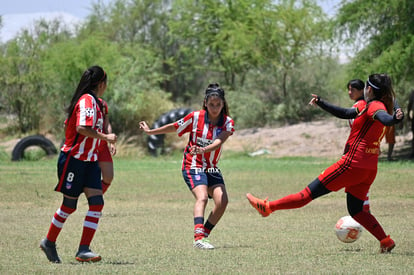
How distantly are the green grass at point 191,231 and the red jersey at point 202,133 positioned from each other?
38.6 inches

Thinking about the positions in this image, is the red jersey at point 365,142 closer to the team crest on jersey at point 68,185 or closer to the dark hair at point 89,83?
the dark hair at point 89,83

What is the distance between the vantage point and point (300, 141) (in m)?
32.7

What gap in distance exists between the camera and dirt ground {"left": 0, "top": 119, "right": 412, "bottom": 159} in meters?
30.8

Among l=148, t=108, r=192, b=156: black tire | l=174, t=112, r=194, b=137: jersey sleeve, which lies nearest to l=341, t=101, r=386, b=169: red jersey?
l=174, t=112, r=194, b=137: jersey sleeve

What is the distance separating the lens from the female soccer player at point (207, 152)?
9289 millimetres

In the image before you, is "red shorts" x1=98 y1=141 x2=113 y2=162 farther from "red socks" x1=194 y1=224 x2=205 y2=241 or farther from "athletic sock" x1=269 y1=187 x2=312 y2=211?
"athletic sock" x1=269 y1=187 x2=312 y2=211

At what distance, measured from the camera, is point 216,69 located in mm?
48562

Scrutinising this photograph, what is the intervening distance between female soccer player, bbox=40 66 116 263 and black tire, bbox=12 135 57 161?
20505 mm

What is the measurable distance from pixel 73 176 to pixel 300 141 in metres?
25.5

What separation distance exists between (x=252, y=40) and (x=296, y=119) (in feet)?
16.6

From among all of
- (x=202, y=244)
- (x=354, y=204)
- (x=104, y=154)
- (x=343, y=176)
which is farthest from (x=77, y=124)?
(x=354, y=204)

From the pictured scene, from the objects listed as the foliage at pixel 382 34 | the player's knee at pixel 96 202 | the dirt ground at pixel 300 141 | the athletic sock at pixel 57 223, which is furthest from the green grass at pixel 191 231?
the dirt ground at pixel 300 141

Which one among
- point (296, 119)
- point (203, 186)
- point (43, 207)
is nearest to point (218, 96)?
point (203, 186)

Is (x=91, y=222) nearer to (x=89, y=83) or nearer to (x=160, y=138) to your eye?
(x=89, y=83)
